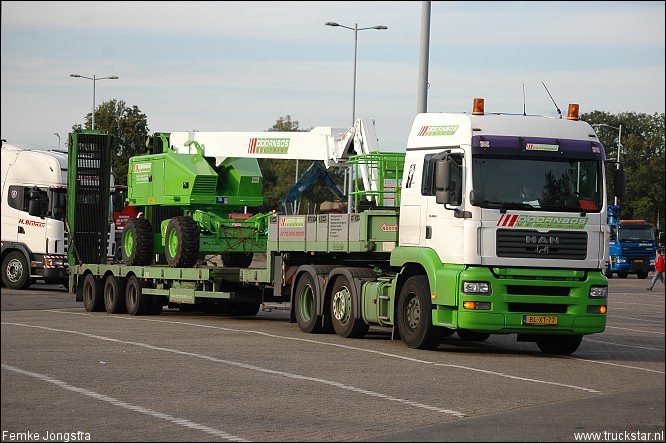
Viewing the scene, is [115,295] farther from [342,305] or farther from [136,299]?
[342,305]

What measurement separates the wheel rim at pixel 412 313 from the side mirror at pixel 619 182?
11.0ft

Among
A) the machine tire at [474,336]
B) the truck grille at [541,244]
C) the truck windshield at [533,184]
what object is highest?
the truck windshield at [533,184]

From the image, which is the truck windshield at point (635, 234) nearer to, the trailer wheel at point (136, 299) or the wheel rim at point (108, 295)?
the wheel rim at point (108, 295)

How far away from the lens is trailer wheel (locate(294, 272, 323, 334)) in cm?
2158

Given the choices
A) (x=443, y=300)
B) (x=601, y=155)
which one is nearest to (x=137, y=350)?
(x=443, y=300)

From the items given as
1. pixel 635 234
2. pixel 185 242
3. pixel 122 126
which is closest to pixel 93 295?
pixel 185 242

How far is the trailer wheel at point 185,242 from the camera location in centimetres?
2497

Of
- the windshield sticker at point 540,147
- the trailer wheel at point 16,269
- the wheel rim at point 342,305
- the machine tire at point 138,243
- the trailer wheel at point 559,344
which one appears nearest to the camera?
the windshield sticker at point 540,147

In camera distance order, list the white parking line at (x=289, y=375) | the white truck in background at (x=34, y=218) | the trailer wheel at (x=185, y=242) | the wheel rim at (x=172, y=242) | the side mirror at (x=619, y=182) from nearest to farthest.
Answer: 1. the white parking line at (x=289, y=375)
2. the side mirror at (x=619, y=182)
3. the trailer wheel at (x=185, y=242)
4. the wheel rim at (x=172, y=242)
5. the white truck in background at (x=34, y=218)

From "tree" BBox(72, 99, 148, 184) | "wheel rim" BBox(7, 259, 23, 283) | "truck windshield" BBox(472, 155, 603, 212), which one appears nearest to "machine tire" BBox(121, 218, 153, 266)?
"wheel rim" BBox(7, 259, 23, 283)

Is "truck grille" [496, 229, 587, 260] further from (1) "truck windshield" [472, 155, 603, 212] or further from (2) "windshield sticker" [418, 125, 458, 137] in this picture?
(2) "windshield sticker" [418, 125, 458, 137]

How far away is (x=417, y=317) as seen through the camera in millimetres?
18875

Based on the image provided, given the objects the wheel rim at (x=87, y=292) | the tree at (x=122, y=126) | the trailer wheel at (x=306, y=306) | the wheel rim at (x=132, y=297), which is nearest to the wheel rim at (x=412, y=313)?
the trailer wheel at (x=306, y=306)

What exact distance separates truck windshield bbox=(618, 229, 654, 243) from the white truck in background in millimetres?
31577
